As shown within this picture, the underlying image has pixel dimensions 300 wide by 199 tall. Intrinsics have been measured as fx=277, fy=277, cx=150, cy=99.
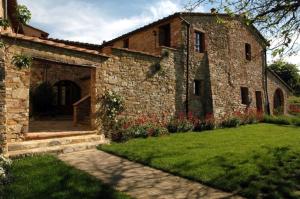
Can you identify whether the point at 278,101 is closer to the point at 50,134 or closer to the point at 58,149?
the point at 50,134

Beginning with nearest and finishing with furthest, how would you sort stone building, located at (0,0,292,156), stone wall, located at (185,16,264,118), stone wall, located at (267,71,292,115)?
stone building, located at (0,0,292,156) < stone wall, located at (185,16,264,118) < stone wall, located at (267,71,292,115)

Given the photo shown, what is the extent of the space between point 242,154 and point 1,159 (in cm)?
605

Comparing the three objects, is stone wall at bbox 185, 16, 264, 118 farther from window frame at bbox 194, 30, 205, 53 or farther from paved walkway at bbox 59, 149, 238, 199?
paved walkway at bbox 59, 149, 238, 199

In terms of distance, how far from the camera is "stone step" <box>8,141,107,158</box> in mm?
7463

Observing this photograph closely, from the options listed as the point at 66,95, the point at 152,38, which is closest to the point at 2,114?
the point at 152,38

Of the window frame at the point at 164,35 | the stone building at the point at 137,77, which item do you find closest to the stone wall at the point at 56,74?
the stone building at the point at 137,77

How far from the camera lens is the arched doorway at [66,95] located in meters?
18.4

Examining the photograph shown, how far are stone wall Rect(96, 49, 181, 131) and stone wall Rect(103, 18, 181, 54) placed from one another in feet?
3.64

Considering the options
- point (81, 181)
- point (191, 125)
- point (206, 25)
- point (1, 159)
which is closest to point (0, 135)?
point (1, 159)

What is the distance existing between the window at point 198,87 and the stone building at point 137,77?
2.2 inches

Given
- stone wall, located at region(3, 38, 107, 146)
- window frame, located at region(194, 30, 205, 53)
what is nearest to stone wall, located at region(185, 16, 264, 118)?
window frame, located at region(194, 30, 205, 53)

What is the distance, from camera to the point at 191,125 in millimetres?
13617

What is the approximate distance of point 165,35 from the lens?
1605 centimetres

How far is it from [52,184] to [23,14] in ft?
10.3
